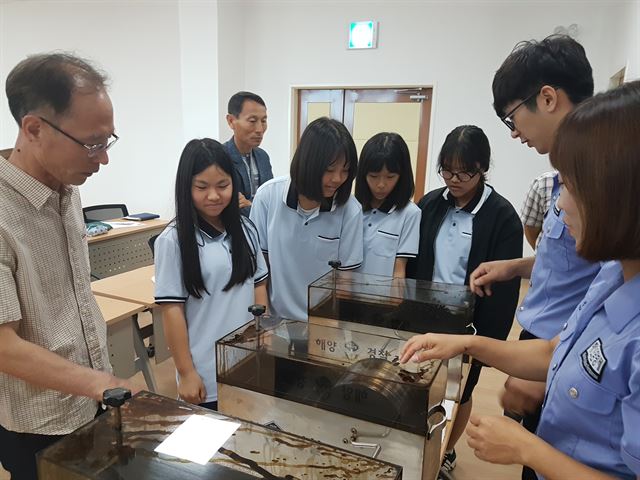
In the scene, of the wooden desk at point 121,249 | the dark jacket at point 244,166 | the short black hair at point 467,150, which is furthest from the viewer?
the wooden desk at point 121,249

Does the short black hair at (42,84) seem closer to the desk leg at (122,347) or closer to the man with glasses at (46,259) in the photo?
the man with glasses at (46,259)

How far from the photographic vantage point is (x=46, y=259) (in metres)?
0.90

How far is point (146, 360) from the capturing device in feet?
7.04

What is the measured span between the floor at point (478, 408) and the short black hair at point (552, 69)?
108 centimetres

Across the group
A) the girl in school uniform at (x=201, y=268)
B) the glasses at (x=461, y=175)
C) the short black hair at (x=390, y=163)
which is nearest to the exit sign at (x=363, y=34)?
the short black hair at (x=390, y=163)

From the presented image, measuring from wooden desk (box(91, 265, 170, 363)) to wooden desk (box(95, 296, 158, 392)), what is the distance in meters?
0.04

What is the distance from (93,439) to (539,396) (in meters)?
0.83

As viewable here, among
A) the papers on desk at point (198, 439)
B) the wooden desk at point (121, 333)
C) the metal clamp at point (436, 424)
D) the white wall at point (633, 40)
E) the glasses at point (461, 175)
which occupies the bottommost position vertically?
the wooden desk at point (121, 333)

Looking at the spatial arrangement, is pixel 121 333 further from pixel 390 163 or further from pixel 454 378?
pixel 454 378

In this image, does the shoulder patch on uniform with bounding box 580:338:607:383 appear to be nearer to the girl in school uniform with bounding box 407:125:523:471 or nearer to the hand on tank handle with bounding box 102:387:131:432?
the hand on tank handle with bounding box 102:387:131:432

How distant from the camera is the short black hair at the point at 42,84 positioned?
0.82 meters

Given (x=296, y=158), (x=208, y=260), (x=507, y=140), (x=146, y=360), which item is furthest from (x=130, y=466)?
(x=507, y=140)

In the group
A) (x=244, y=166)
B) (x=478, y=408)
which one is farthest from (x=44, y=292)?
(x=478, y=408)

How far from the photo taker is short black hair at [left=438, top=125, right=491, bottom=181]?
56.2 inches
